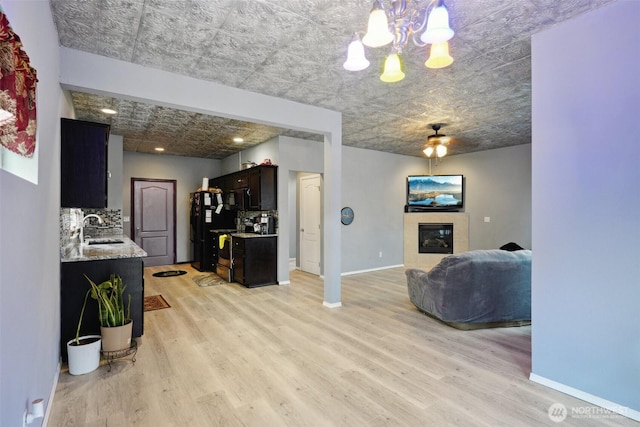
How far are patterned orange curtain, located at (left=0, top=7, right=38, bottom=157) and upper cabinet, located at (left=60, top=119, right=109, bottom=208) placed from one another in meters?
1.82

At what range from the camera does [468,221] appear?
752 centimetres

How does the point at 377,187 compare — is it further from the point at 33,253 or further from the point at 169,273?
the point at 33,253

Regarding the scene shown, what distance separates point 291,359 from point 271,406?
702 mm

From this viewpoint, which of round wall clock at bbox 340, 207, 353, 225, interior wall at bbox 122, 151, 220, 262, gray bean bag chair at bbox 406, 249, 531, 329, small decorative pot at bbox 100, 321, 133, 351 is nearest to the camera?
small decorative pot at bbox 100, 321, 133, 351

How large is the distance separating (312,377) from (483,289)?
7.08 feet

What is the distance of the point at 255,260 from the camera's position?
5.66m

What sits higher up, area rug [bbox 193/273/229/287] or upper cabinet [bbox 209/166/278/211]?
upper cabinet [bbox 209/166/278/211]

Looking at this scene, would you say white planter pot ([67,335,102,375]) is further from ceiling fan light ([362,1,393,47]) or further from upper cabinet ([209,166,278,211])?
upper cabinet ([209,166,278,211])

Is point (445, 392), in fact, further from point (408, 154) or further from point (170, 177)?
point (170, 177)

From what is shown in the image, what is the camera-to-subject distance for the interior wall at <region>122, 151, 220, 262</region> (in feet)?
24.3

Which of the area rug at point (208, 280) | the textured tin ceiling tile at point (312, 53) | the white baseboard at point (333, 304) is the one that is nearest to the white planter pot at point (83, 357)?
the textured tin ceiling tile at point (312, 53)

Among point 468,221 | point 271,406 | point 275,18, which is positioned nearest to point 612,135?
point 275,18

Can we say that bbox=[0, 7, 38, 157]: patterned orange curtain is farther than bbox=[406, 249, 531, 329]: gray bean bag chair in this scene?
No

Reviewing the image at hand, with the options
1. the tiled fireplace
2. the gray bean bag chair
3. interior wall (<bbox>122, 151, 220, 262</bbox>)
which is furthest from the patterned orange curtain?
the tiled fireplace
